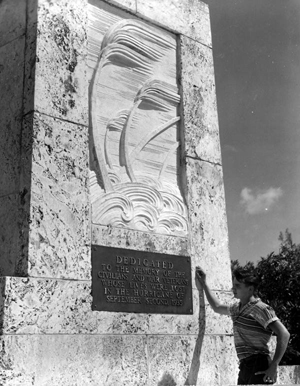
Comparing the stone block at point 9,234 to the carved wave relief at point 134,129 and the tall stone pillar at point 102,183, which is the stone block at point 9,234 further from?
the carved wave relief at point 134,129

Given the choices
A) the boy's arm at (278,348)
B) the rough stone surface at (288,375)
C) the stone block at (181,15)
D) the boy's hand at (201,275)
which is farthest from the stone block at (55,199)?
the rough stone surface at (288,375)

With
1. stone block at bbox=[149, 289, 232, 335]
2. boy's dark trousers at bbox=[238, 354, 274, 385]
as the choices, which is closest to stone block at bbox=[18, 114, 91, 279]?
stone block at bbox=[149, 289, 232, 335]

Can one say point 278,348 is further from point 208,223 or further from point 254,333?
point 208,223

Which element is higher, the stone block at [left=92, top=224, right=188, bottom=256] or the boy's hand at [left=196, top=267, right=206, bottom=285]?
the stone block at [left=92, top=224, right=188, bottom=256]

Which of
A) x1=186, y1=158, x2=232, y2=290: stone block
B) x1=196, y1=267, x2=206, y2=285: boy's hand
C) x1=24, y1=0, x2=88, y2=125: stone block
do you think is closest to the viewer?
x1=24, y1=0, x2=88, y2=125: stone block

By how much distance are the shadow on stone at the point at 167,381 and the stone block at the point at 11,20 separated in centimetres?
418

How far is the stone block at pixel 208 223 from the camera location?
25.7 feet

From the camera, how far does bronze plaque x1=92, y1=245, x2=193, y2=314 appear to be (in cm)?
654

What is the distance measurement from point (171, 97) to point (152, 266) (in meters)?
2.44

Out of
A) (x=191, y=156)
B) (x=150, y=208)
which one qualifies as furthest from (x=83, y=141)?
(x=191, y=156)

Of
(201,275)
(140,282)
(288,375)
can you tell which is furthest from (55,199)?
(288,375)

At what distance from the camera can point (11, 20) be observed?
280 inches

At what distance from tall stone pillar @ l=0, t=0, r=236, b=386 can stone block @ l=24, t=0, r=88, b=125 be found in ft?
0.05

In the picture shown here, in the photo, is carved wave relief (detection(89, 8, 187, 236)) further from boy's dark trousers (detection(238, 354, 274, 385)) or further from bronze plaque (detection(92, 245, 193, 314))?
boy's dark trousers (detection(238, 354, 274, 385))
